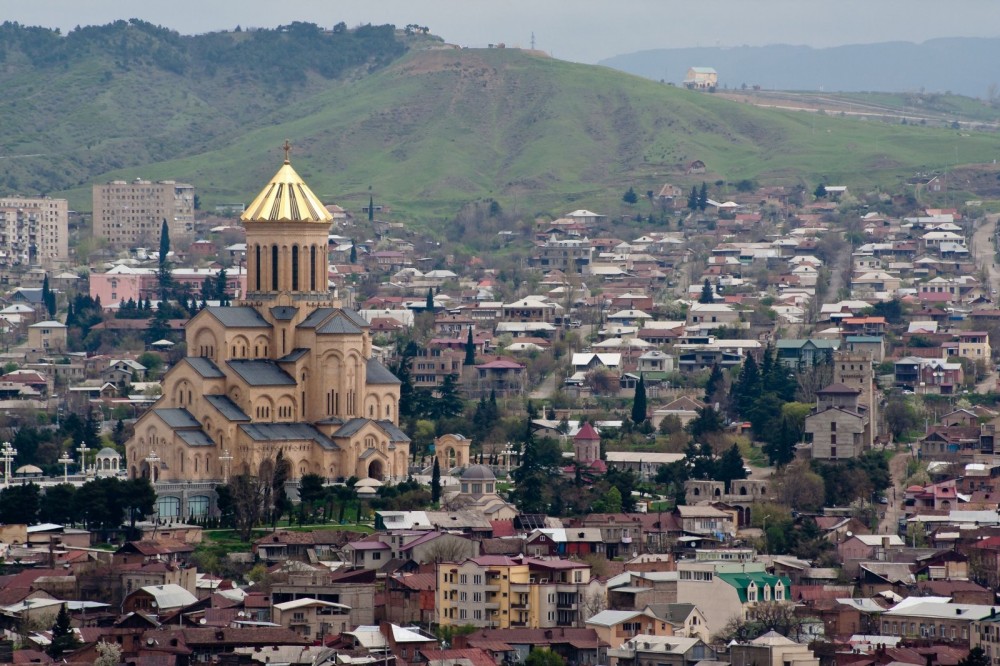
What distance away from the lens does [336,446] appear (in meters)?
98.9

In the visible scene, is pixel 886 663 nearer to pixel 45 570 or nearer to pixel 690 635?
pixel 690 635

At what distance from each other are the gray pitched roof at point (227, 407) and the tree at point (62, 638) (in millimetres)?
23788

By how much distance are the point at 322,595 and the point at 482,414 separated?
3353 centimetres

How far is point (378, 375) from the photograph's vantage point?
337 ft

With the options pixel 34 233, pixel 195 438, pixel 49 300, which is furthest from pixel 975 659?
pixel 34 233

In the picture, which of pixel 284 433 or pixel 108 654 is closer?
pixel 108 654

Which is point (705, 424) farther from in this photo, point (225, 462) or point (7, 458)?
point (7, 458)

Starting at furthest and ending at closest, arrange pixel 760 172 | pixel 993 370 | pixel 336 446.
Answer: pixel 760 172
pixel 993 370
pixel 336 446

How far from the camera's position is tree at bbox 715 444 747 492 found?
9800 cm

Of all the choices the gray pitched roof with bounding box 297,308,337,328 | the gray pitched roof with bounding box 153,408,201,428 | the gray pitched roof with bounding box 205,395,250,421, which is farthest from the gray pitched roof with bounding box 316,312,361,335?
the gray pitched roof with bounding box 153,408,201,428

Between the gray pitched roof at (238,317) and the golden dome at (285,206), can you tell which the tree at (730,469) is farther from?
the golden dome at (285,206)

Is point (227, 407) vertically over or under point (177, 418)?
over

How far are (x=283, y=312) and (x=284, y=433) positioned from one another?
5105mm

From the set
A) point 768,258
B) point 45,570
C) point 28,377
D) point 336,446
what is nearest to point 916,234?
point 768,258
